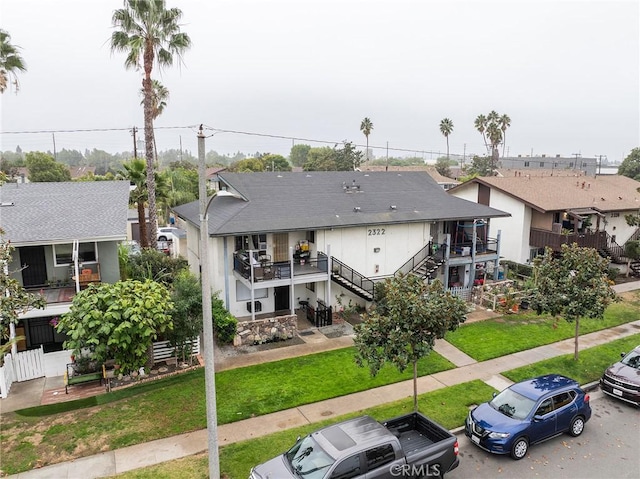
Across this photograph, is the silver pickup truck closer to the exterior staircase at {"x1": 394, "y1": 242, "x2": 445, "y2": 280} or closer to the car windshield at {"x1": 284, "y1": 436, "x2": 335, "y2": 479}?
the car windshield at {"x1": 284, "y1": 436, "x2": 335, "y2": 479}

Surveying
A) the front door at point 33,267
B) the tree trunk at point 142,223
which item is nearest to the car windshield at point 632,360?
the front door at point 33,267

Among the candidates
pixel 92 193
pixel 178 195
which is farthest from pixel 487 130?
pixel 92 193

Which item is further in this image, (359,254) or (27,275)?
(359,254)

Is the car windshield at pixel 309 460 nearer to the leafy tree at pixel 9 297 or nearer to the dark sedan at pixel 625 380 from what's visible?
the leafy tree at pixel 9 297

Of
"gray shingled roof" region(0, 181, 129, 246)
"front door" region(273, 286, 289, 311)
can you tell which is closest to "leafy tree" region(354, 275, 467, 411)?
"gray shingled roof" region(0, 181, 129, 246)

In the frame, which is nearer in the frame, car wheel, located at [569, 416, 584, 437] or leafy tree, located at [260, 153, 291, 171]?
car wheel, located at [569, 416, 584, 437]

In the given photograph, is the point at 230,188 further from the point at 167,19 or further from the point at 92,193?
the point at 167,19

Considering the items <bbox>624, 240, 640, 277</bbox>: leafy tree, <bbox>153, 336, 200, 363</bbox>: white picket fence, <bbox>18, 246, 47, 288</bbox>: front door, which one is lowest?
<bbox>153, 336, 200, 363</bbox>: white picket fence
